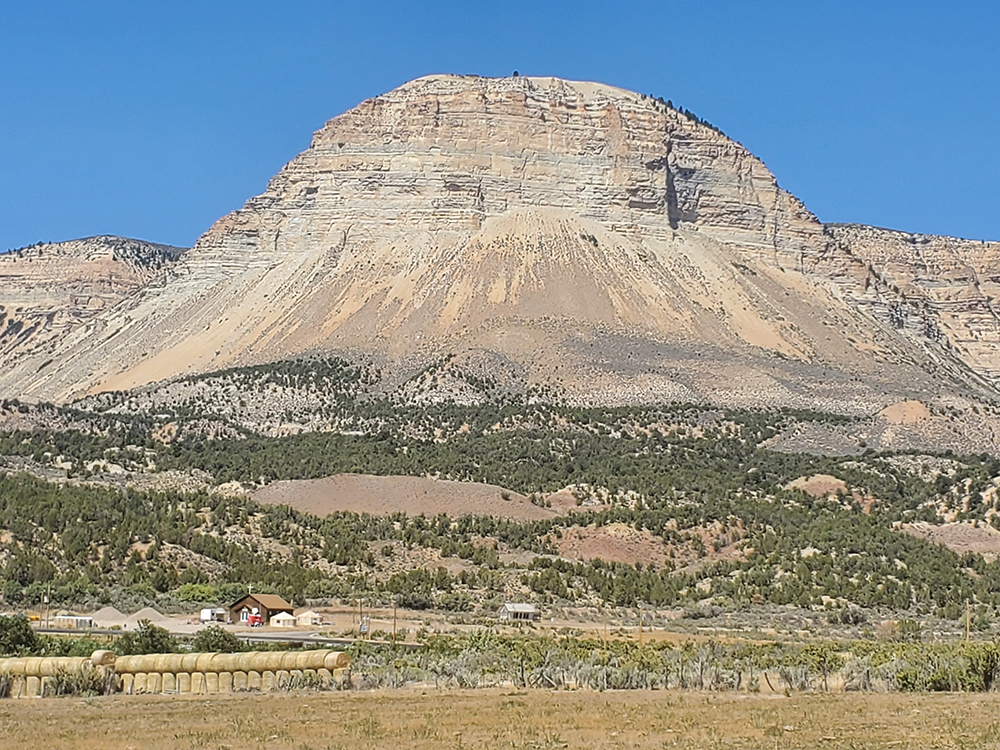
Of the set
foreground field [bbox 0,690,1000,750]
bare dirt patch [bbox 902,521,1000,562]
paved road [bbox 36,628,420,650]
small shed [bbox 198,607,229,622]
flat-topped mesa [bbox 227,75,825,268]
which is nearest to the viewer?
foreground field [bbox 0,690,1000,750]

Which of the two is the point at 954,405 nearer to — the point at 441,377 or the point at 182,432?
the point at 441,377

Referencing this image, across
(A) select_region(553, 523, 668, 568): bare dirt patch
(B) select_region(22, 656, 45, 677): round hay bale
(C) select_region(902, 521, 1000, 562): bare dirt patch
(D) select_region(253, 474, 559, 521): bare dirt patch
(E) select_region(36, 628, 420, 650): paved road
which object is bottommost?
(E) select_region(36, 628, 420, 650): paved road

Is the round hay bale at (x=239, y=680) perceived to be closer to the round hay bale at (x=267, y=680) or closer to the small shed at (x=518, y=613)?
the round hay bale at (x=267, y=680)

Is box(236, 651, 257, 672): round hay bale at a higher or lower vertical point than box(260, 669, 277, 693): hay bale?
higher

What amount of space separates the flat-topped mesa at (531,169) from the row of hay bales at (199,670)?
105596mm

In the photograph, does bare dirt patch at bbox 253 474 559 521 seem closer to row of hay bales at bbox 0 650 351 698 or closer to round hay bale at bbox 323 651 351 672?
round hay bale at bbox 323 651 351 672

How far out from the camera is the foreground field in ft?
80.8

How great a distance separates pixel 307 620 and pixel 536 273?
3184 inches

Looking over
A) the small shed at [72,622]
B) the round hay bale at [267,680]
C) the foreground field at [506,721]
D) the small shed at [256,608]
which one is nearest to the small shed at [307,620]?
the small shed at [256,608]

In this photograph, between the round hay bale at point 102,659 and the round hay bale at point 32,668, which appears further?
the round hay bale at point 102,659

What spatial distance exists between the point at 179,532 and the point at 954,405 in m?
63.3

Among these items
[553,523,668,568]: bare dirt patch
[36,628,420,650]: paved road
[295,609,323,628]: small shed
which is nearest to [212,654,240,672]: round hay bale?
[36,628,420,650]: paved road

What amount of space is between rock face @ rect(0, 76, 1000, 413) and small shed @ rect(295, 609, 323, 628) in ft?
208

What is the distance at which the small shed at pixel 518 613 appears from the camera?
2183 inches
